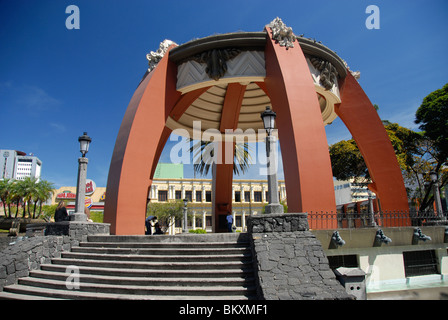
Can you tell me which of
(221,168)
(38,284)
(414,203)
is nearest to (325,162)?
(38,284)

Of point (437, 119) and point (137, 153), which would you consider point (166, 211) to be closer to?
point (137, 153)

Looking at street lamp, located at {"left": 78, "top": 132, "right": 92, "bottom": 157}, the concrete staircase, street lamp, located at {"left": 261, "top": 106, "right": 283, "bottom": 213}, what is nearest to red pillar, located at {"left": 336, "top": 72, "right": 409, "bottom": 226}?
street lamp, located at {"left": 261, "top": 106, "right": 283, "bottom": 213}

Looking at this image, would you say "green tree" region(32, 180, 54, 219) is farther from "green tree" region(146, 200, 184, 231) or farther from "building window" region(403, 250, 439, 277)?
"building window" region(403, 250, 439, 277)

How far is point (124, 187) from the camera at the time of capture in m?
10.6

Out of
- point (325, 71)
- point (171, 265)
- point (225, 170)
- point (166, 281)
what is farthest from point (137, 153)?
point (225, 170)

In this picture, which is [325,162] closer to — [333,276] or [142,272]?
[333,276]

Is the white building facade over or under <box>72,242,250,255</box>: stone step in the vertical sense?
over

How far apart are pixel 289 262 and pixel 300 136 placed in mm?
4834

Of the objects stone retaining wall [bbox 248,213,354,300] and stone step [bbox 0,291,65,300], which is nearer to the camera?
stone retaining wall [bbox 248,213,354,300]

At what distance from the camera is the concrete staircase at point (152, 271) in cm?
548

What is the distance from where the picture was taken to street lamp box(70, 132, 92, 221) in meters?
8.52

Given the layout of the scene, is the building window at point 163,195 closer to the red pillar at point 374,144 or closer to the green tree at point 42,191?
the green tree at point 42,191

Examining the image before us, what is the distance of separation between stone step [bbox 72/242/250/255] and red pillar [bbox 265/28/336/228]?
283 cm
